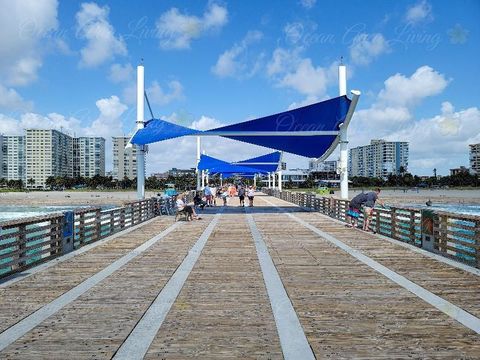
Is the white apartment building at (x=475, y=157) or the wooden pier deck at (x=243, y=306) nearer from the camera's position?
the wooden pier deck at (x=243, y=306)

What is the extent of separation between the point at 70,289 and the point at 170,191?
17.9 m

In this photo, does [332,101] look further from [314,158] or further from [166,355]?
[166,355]

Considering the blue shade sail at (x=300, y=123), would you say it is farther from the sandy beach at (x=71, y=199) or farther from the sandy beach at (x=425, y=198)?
the sandy beach at (x=425, y=198)

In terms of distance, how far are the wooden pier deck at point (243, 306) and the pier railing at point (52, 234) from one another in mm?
395

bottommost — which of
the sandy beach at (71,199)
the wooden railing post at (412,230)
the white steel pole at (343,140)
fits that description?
the sandy beach at (71,199)

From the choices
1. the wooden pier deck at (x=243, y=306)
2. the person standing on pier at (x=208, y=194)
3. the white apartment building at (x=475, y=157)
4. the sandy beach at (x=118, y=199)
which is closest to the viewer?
the wooden pier deck at (x=243, y=306)

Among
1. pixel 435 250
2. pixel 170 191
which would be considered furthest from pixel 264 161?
pixel 435 250

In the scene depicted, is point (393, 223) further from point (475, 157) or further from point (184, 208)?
point (475, 157)

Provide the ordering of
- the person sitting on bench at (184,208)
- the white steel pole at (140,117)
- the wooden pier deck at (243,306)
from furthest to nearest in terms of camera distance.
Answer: the white steel pole at (140,117), the person sitting on bench at (184,208), the wooden pier deck at (243,306)

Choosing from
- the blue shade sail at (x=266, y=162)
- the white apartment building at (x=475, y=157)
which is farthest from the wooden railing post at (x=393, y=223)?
the white apartment building at (x=475, y=157)

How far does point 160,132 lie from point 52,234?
9.75 m

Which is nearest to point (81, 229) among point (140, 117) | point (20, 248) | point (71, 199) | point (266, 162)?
point (20, 248)

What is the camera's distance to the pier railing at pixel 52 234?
7.83 meters

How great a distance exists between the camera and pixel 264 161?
46.2m
